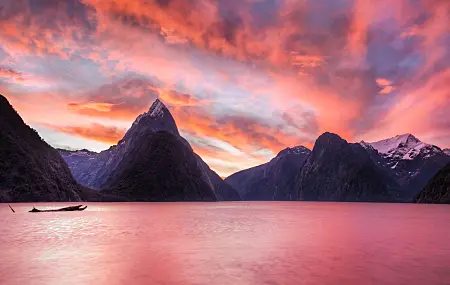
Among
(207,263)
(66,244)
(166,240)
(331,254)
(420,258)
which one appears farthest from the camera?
(166,240)

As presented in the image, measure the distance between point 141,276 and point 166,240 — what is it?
71.2ft

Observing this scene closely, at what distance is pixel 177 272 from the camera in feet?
84.2

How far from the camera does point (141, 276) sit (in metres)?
24.2

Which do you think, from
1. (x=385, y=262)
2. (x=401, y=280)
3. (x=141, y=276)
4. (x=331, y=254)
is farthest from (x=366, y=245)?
(x=141, y=276)

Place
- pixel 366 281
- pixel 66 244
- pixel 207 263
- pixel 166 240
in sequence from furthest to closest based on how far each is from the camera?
pixel 166 240 < pixel 66 244 < pixel 207 263 < pixel 366 281

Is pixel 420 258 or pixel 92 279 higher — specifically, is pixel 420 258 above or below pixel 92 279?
above

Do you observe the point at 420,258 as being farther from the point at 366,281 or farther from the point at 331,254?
the point at 366,281

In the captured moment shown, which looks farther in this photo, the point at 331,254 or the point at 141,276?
the point at 331,254

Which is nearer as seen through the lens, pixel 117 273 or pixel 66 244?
pixel 117 273

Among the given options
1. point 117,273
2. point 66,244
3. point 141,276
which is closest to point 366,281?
point 141,276

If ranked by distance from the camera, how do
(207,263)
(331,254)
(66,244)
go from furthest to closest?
(66,244) < (331,254) < (207,263)

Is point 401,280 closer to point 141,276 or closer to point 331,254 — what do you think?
point 331,254

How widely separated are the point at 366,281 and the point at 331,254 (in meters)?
11.9

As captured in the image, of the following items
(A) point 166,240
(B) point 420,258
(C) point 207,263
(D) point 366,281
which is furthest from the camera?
(A) point 166,240
